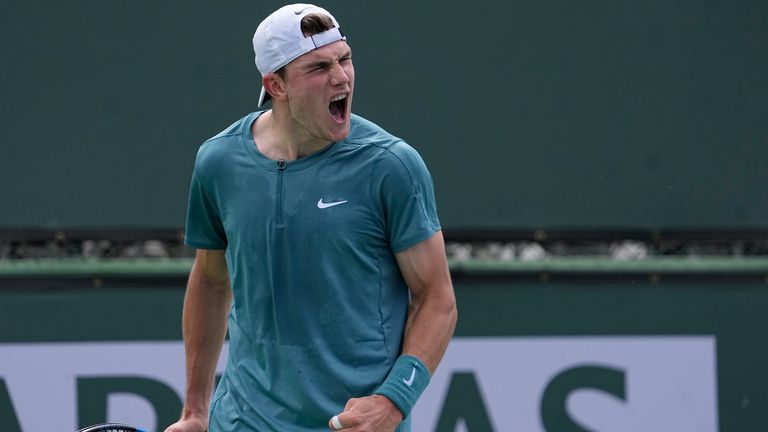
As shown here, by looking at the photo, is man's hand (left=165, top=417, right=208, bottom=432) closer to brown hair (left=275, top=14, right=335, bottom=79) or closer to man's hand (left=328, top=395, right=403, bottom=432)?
man's hand (left=328, top=395, right=403, bottom=432)

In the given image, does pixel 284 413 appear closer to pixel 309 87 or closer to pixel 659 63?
pixel 309 87

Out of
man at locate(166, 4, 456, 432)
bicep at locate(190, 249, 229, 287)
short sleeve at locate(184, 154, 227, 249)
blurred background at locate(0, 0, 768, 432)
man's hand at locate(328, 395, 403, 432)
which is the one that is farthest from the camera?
blurred background at locate(0, 0, 768, 432)

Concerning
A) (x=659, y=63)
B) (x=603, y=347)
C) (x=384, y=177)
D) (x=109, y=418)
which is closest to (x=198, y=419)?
(x=384, y=177)

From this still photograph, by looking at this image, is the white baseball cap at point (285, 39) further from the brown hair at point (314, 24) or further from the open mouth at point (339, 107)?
the open mouth at point (339, 107)

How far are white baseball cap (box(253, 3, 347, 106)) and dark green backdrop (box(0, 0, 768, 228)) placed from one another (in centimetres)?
185

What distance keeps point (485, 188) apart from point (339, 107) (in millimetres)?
1976

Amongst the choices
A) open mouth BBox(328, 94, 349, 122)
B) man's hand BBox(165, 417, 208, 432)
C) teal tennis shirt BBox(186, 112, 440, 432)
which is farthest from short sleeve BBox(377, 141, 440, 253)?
man's hand BBox(165, 417, 208, 432)

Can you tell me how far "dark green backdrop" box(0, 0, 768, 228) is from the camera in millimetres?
4859

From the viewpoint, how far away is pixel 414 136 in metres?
4.86

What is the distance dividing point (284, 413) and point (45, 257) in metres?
2.18

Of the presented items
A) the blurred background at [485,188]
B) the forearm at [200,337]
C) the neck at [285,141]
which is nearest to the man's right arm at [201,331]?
→ the forearm at [200,337]

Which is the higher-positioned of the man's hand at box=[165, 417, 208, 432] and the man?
the man

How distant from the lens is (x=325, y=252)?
2928 mm

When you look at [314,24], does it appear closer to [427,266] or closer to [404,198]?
[404,198]
